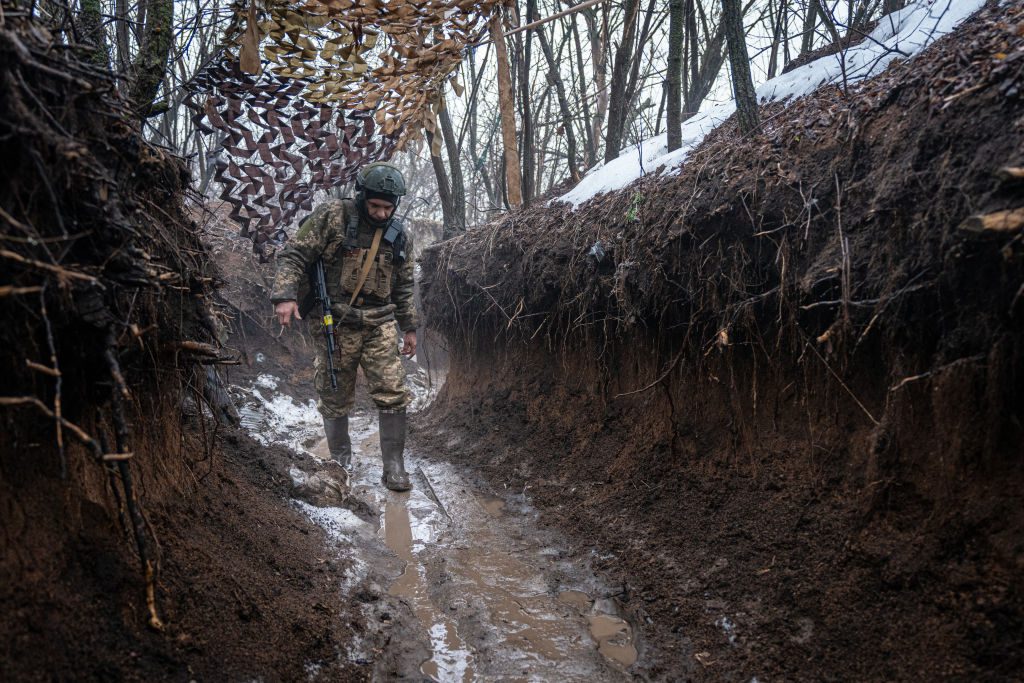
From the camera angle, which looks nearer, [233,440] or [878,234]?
[878,234]

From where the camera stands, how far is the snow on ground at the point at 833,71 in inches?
140

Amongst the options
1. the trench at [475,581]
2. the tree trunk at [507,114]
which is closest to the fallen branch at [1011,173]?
the trench at [475,581]

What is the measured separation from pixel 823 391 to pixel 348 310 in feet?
10.9

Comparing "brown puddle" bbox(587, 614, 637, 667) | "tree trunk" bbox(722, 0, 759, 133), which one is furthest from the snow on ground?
"brown puddle" bbox(587, 614, 637, 667)

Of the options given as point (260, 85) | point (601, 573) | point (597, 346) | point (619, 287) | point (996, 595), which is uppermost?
point (260, 85)

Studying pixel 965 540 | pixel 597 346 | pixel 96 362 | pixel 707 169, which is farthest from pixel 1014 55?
pixel 96 362

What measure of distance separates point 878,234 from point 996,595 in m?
1.35

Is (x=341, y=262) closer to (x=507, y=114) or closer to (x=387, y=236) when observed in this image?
(x=387, y=236)

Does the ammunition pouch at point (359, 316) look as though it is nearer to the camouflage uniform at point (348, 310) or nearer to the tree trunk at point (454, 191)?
the camouflage uniform at point (348, 310)

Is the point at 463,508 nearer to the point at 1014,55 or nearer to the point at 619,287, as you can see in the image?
the point at 619,287

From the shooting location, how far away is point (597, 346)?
445cm

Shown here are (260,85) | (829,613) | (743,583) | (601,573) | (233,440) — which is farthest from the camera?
(260,85)

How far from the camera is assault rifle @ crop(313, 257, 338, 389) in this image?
4.57 m

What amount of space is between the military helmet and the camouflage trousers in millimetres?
1037
